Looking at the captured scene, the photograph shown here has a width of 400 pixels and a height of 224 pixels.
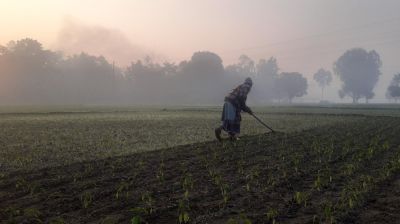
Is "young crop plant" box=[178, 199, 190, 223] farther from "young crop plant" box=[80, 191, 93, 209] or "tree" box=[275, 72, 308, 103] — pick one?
"tree" box=[275, 72, 308, 103]

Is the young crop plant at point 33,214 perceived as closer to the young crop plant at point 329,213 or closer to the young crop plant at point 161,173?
the young crop plant at point 161,173

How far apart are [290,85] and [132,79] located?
66943 millimetres

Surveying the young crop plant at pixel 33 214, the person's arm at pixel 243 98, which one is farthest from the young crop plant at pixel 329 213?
the person's arm at pixel 243 98

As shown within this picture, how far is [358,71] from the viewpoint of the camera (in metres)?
152

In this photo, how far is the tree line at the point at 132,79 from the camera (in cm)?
9925

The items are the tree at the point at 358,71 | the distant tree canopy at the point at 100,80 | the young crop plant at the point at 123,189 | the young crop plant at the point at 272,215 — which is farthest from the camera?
the tree at the point at 358,71

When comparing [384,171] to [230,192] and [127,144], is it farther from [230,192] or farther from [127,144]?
[127,144]

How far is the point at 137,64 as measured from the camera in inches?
5049

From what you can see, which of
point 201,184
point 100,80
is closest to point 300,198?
point 201,184

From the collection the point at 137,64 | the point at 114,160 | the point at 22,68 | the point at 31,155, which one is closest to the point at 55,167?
the point at 114,160

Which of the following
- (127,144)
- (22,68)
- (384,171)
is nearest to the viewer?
(384,171)

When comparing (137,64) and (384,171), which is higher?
(137,64)

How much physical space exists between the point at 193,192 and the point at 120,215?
1838mm

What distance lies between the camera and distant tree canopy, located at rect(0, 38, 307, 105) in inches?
3890
